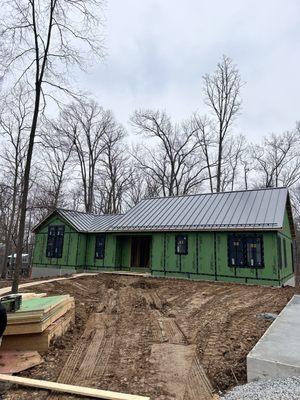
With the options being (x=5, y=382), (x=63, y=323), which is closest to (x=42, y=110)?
(x=63, y=323)

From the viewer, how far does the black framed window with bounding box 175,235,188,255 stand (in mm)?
16781

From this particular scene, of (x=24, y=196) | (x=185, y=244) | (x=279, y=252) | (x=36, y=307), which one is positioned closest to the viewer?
(x=36, y=307)

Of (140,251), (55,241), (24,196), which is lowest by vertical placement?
(140,251)

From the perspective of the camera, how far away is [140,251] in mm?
20609

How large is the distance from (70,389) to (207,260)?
1278cm

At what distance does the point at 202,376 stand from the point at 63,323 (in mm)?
3189

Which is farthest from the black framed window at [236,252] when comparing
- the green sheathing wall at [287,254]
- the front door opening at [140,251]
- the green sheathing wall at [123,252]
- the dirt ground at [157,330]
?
the green sheathing wall at [123,252]

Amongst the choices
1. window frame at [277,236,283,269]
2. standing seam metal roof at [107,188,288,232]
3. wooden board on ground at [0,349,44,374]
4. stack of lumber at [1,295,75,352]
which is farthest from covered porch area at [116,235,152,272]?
wooden board on ground at [0,349,44,374]

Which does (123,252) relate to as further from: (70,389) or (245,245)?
(70,389)

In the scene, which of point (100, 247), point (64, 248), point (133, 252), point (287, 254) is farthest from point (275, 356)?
point (64, 248)

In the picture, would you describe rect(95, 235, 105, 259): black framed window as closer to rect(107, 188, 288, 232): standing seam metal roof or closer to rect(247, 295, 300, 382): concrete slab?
rect(107, 188, 288, 232): standing seam metal roof

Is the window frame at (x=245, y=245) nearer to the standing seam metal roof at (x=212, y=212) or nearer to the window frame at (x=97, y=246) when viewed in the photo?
the standing seam metal roof at (x=212, y=212)

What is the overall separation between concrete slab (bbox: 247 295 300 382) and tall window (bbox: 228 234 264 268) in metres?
9.18

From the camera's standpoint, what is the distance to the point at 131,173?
36.9 metres
